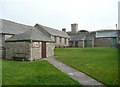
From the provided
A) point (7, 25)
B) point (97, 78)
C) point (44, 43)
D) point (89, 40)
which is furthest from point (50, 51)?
point (89, 40)

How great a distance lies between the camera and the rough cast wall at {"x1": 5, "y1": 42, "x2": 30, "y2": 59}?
2538 cm

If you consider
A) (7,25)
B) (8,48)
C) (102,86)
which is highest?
(7,25)

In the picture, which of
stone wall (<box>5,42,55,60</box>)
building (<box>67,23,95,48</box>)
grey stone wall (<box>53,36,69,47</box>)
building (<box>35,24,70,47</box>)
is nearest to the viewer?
stone wall (<box>5,42,55,60</box>)

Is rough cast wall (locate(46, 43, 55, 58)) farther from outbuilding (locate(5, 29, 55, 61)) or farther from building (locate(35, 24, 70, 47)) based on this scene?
building (locate(35, 24, 70, 47))

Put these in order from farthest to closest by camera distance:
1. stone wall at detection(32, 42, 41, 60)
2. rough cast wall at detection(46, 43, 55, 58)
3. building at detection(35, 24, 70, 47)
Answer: building at detection(35, 24, 70, 47)
rough cast wall at detection(46, 43, 55, 58)
stone wall at detection(32, 42, 41, 60)

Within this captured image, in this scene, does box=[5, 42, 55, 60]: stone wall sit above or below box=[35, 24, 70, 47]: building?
below

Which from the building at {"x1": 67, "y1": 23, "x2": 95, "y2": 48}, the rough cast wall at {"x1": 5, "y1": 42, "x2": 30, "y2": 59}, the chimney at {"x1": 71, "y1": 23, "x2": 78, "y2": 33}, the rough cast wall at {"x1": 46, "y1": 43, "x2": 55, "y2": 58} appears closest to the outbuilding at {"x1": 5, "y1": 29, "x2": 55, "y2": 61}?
the rough cast wall at {"x1": 5, "y1": 42, "x2": 30, "y2": 59}

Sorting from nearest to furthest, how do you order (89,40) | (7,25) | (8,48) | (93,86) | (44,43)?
(93,86) → (8,48) → (44,43) → (7,25) → (89,40)

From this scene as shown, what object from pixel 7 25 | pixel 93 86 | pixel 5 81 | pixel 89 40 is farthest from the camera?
pixel 89 40

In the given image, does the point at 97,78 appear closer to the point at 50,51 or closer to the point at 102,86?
the point at 102,86

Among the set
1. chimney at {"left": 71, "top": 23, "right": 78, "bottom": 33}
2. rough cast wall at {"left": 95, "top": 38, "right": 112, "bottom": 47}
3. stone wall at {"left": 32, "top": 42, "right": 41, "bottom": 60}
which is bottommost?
stone wall at {"left": 32, "top": 42, "right": 41, "bottom": 60}

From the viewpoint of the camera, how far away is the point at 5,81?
12570 mm

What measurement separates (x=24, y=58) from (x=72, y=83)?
556 inches

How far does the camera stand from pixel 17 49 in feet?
86.1
